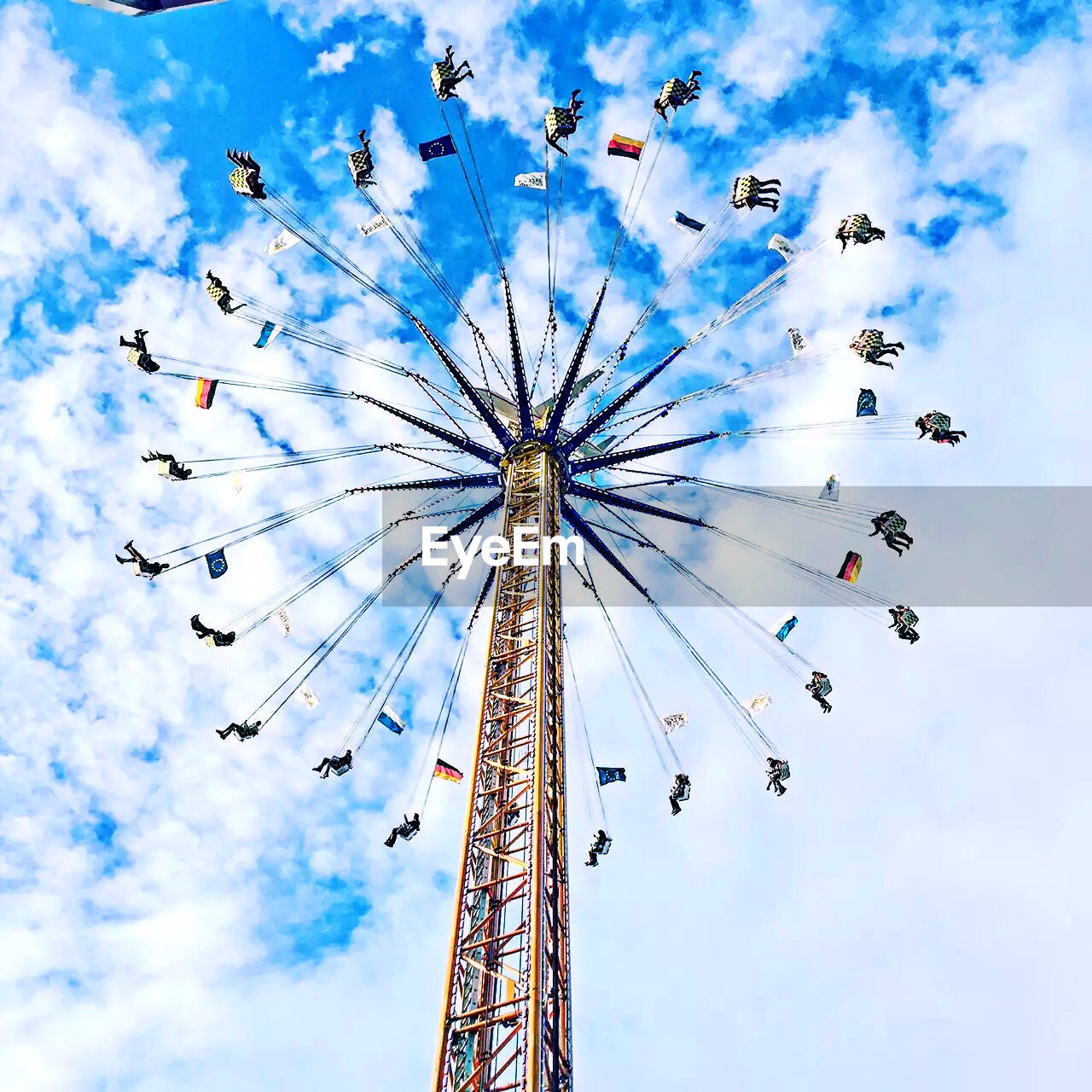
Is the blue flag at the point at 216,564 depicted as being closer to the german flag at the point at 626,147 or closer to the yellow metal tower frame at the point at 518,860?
the yellow metal tower frame at the point at 518,860

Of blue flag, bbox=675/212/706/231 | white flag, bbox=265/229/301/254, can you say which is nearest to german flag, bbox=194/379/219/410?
white flag, bbox=265/229/301/254

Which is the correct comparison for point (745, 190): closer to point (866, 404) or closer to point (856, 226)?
point (856, 226)

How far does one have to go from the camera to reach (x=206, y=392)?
2300cm

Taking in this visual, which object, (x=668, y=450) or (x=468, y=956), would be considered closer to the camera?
(x=468, y=956)

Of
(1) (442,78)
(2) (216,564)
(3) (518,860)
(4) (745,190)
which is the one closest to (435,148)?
(1) (442,78)

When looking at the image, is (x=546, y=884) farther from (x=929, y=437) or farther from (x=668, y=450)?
(x=929, y=437)

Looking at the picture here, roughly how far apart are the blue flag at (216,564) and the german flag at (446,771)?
8938 millimetres

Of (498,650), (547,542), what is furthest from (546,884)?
(547,542)

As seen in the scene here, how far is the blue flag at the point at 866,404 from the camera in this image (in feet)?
77.5

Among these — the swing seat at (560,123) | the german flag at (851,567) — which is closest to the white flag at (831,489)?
the german flag at (851,567)

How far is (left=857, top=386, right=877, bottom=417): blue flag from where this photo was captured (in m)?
23.6

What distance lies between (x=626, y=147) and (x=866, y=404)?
11148mm

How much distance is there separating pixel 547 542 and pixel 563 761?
580cm

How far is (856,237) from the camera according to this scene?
893 inches
